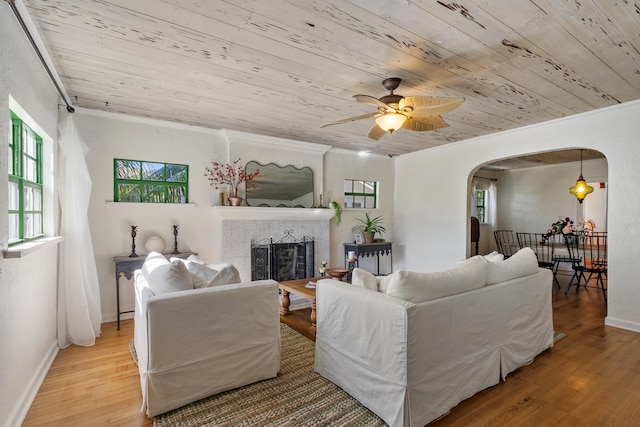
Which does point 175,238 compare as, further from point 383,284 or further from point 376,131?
point 383,284

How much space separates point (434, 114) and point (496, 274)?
1.36 m

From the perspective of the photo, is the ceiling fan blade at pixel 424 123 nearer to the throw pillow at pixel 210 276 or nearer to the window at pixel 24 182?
the throw pillow at pixel 210 276

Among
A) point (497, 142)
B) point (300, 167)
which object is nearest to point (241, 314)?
point (300, 167)

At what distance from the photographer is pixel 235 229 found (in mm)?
4410

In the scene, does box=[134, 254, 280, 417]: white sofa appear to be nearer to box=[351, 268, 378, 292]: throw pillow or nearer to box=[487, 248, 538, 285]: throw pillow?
box=[351, 268, 378, 292]: throw pillow

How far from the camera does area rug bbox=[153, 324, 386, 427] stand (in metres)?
1.87

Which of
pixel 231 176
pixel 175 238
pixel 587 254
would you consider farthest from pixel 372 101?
pixel 587 254

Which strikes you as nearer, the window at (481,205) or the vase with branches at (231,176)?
the vase with branches at (231,176)

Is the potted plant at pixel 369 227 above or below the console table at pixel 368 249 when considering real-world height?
above

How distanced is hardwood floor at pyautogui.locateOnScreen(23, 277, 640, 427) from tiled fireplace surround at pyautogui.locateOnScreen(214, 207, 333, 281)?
5.27 ft

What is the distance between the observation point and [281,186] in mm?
4844

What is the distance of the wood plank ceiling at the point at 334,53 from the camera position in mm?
1844

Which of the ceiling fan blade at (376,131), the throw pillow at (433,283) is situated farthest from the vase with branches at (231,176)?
the throw pillow at (433,283)

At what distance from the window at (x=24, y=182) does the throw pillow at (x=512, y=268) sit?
10.7ft
